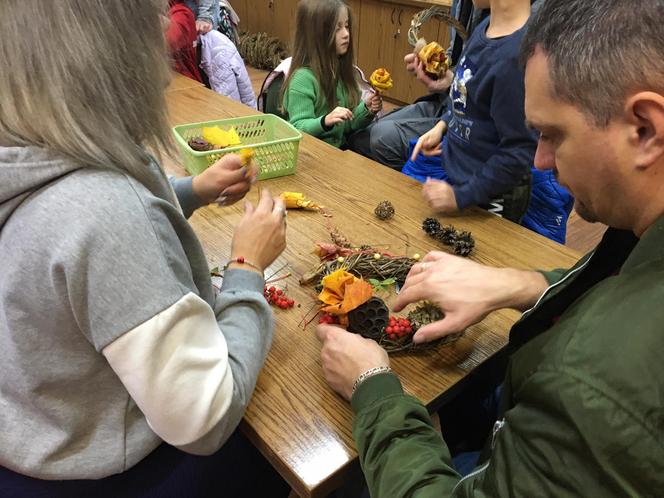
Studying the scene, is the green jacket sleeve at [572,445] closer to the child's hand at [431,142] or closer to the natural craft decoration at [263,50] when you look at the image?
the child's hand at [431,142]

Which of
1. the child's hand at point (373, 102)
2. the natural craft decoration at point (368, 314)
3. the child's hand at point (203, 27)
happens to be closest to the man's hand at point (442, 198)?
the natural craft decoration at point (368, 314)

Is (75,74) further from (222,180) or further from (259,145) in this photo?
(259,145)

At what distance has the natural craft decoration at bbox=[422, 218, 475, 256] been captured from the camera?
1.24 metres

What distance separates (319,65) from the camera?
2408 millimetres

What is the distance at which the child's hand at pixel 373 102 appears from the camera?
2439mm

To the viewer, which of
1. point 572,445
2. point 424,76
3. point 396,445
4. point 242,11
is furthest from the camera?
point 242,11

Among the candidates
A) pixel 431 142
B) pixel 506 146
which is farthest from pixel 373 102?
pixel 506 146

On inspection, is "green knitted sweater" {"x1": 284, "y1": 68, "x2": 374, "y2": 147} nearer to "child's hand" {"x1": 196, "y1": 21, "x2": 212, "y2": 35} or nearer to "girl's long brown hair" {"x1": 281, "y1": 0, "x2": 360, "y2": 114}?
"girl's long brown hair" {"x1": 281, "y1": 0, "x2": 360, "y2": 114}

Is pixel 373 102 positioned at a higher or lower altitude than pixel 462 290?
lower

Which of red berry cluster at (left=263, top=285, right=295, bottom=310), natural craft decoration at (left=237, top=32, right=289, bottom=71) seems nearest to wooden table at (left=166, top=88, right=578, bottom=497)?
red berry cluster at (left=263, top=285, right=295, bottom=310)

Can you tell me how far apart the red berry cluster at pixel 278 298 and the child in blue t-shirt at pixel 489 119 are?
552 millimetres

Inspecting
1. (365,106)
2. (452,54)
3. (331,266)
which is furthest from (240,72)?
(331,266)

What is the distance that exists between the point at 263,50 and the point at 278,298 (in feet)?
18.2

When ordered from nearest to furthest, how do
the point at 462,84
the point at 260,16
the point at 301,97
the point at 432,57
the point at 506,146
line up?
1. the point at 506,146
2. the point at 462,84
3. the point at 432,57
4. the point at 301,97
5. the point at 260,16
